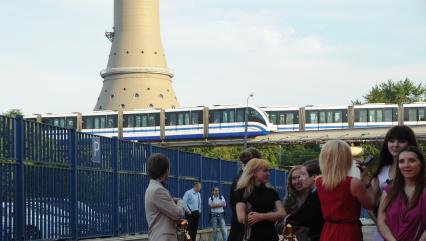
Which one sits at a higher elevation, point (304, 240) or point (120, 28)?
point (120, 28)

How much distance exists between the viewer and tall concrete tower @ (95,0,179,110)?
120625 millimetres

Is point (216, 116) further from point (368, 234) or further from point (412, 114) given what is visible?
point (368, 234)


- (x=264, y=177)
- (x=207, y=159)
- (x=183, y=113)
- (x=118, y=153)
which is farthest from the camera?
(x=183, y=113)

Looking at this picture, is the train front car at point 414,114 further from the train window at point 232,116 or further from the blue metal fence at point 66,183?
the blue metal fence at point 66,183

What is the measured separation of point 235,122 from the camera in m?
74.1

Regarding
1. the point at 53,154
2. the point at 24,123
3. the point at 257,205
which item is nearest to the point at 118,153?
the point at 53,154

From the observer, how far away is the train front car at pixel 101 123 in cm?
7725

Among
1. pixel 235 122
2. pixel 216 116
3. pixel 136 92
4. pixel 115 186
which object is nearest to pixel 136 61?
pixel 136 92

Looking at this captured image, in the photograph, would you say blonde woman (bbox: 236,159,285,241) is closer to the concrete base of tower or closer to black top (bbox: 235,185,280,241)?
black top (bbox: 235,185,280,241)

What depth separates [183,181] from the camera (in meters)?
23.4

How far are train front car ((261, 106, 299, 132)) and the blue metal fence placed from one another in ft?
180

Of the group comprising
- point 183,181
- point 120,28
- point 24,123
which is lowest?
point 183,181

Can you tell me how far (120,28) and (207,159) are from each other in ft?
318

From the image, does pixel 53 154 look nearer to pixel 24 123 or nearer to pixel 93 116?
pixel 24 123
